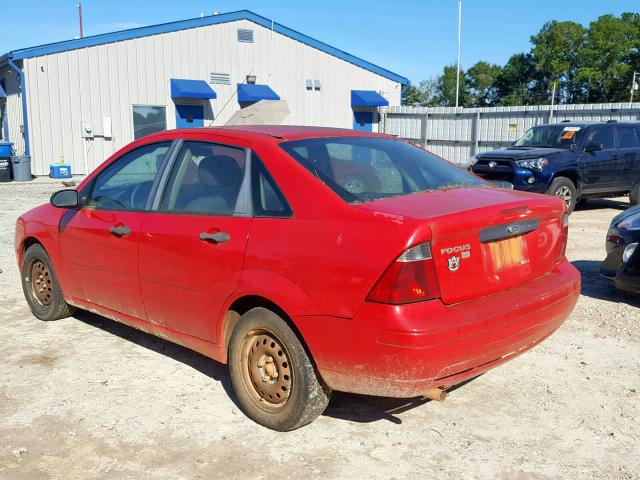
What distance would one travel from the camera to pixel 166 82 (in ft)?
72.5

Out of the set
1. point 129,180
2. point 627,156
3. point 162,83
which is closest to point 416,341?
point 129,180

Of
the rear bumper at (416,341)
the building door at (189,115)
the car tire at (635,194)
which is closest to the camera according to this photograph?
the rear bumper at (416,341)

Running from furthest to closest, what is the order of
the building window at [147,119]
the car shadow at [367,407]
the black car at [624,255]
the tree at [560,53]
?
the tree at [560,53], the building window at [147,119], the black car at [624,255], the car shadow at [367,407]

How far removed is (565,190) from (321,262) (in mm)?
9468

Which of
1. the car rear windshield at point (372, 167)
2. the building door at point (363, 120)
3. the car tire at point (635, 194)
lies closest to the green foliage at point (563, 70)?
the building door at point (363, 120)

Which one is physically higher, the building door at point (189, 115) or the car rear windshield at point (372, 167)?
the building door at point (189, 115)

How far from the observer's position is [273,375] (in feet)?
11.7

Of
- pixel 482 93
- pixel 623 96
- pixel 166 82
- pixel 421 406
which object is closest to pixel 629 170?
pixel 421 406

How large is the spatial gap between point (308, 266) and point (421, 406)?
128cm

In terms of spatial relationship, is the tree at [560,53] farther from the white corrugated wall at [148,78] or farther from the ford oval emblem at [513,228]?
the ford oval emblem at [513,228]

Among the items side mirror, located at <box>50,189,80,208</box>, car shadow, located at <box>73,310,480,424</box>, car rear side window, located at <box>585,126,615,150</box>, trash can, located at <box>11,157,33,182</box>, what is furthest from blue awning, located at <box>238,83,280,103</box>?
car shadow, located at <box>73,310,480,424</box>

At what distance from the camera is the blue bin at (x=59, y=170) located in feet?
65.1

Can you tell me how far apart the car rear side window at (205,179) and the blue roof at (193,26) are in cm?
1748

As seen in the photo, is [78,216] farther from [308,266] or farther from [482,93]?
[482,93]
